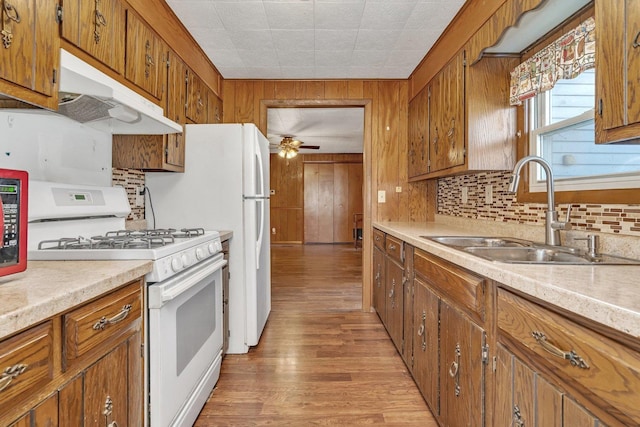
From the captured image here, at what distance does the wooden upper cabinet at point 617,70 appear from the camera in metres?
1.01

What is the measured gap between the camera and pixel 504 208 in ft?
7.64

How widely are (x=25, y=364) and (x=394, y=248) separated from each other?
215 cm

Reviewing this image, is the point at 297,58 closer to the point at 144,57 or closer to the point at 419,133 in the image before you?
the point at 419,133

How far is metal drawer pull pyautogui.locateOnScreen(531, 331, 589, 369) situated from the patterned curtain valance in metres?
1.20

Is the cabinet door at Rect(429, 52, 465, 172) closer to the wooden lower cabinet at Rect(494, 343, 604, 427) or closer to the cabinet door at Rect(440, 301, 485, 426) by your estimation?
the cabinet door at Rect(440, 301, 485, 426)

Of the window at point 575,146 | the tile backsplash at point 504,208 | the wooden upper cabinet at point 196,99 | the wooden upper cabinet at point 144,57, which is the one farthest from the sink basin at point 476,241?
the wooden upper cabinet at point 196,99

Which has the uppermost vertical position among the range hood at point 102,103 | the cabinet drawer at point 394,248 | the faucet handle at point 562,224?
the range hood at point 102,103

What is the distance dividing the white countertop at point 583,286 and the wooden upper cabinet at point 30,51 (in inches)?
61.0

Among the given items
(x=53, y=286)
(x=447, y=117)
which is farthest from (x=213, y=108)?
(x=53, y=286)

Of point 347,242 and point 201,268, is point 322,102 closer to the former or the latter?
point 201,268

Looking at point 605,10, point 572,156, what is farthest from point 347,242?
point 605,10

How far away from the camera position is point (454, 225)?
10.1 feet

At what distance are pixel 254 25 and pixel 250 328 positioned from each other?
6.93ft

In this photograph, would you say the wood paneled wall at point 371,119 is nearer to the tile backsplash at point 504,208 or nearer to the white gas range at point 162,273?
the tile backsplash at point 504,208
